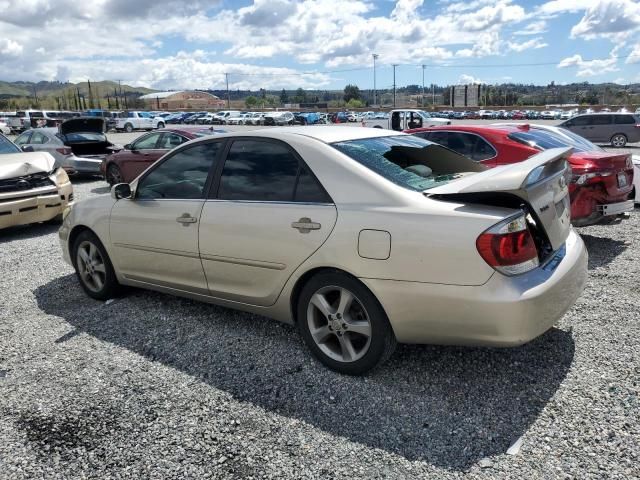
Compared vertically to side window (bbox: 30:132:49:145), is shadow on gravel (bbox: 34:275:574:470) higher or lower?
lower

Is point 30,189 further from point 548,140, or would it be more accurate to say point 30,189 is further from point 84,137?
point 548,140

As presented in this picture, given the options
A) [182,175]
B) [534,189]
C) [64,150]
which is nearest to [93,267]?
[182,175]

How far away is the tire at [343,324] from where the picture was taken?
3.18m

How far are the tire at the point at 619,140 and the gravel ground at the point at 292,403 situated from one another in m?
20.7

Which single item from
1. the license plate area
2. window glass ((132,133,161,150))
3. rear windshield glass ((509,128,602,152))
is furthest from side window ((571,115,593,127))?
the license plate area

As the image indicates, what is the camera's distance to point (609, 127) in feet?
72.5

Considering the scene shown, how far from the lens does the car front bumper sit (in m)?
2.80

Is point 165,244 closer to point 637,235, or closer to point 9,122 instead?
point 637,235

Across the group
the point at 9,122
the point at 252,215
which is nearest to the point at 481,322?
the point at 252,215

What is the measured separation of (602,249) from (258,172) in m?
4.65

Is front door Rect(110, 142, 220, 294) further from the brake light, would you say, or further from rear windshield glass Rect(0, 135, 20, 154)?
rear windshield glass Rect(0, 135, 20, 154)

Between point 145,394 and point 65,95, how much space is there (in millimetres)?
125586

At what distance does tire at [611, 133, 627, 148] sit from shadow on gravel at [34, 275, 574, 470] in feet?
71.5

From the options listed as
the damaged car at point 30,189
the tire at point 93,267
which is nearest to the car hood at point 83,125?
the damaged car at point 30,189
